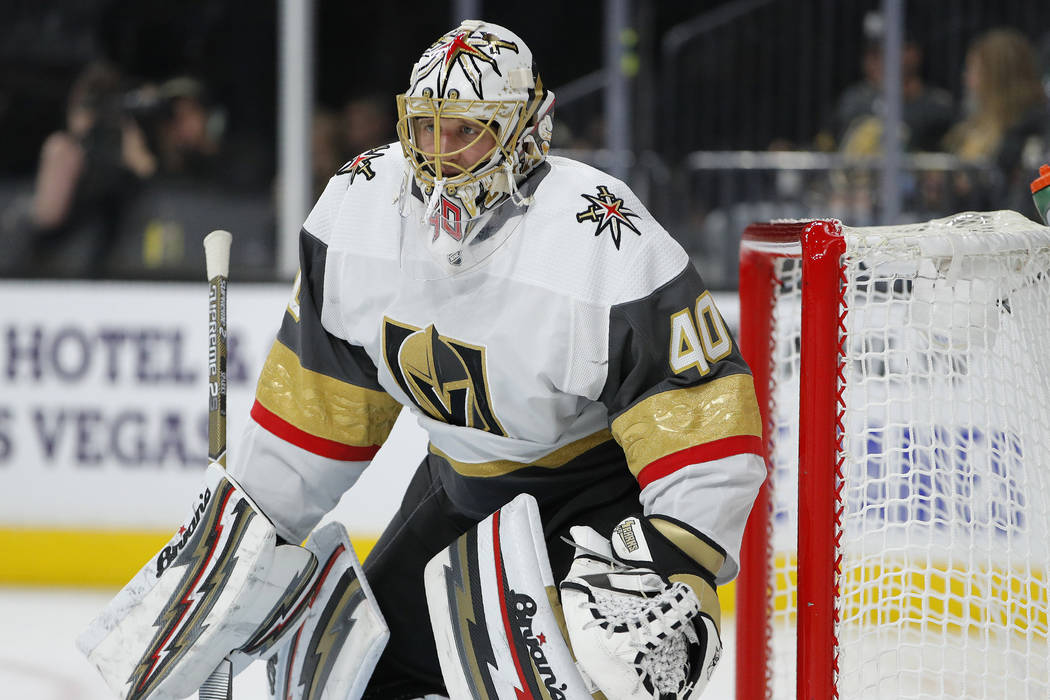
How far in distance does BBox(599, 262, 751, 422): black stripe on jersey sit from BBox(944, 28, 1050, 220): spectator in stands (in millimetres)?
2398

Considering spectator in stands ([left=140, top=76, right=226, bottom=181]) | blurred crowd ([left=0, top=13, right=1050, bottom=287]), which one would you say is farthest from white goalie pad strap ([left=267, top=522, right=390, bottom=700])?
spectator in stands ([left=140, top=76, right=226, bottom=181])

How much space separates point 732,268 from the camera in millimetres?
3840

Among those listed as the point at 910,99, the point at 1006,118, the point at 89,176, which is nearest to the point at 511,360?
the point at 1006,118

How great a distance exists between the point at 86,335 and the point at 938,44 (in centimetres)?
259

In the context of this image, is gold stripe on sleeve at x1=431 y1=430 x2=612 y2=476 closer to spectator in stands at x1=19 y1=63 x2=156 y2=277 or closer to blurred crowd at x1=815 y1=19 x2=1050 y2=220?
blurred crowd at x1=815 y1=19 x2=1050 y2=220

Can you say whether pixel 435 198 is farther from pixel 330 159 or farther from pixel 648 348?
pixel 330 159

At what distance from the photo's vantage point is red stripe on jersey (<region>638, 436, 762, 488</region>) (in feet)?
4.75

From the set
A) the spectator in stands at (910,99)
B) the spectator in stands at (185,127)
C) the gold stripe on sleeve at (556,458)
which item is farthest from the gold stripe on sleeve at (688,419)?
the spectator in stands at (185,127)

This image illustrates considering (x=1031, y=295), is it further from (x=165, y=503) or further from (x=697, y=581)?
(x=165, y=503)

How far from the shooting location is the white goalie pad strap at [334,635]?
1.62m

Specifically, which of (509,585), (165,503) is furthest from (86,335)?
(509,585)

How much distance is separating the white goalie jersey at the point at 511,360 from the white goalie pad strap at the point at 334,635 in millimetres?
91

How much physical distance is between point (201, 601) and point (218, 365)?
311 mm

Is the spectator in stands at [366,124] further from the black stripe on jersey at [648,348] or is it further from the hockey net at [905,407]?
the black stripe on jersey at [648,348]
